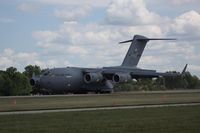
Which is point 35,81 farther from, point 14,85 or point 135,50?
point 14,85

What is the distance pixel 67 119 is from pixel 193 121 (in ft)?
18.4

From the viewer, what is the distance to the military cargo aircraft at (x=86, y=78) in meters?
65.8

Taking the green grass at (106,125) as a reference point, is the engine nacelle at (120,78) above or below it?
above

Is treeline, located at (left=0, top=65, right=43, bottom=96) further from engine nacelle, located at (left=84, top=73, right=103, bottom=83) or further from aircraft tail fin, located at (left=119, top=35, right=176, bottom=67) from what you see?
engine nacelle, located at (left=84, top=73, right=103, bottom=83)

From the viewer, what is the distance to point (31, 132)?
17516mm

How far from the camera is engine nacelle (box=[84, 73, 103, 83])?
2613 inches

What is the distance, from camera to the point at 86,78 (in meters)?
67.1

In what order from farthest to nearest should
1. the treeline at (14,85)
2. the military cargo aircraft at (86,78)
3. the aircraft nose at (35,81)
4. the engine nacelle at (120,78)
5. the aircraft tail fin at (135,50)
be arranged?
1. the treeline at (14,85)
2. the aircraft tail fin at (135,50)
3. the aircraft nose at (35,81)
4. the engine nacelle at (120,78)
5. the military cargo aircraft at (86,78)

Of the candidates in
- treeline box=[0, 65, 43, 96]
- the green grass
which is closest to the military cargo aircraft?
treeline box=[0, 65, 43, 96]

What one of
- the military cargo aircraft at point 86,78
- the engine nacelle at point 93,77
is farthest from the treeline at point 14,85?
the engine nacelle at point 93,77

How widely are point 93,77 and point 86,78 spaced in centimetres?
118

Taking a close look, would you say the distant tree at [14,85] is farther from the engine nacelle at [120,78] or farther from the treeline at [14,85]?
the engine nacelle at [120,78]

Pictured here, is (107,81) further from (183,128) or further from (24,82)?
(183,128)

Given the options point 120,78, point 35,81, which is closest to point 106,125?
point 120,78
